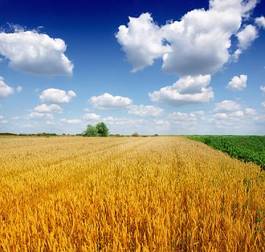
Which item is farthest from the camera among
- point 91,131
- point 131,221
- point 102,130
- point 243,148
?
point 102,130

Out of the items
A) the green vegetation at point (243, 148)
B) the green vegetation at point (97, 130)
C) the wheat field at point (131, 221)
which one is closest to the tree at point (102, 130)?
the green vegetation at point (97, 130)

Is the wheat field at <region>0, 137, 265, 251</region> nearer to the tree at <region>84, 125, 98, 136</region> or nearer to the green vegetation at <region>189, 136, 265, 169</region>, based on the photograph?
the green vegetation at <region>189, 136, 265, 169</region>

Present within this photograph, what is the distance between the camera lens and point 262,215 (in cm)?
487

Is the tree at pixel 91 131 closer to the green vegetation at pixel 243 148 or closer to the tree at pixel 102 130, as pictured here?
the tree at pixel 102 130

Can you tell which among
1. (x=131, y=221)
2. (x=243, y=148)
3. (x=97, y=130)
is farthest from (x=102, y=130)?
(x=131, y=221)

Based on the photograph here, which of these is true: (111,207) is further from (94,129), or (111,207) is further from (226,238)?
(94,129)

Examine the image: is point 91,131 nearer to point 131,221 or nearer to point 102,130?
point 102,130

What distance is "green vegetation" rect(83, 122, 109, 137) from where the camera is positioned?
106 metres

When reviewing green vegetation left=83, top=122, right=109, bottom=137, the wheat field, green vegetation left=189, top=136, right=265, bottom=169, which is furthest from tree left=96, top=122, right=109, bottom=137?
the wheat field

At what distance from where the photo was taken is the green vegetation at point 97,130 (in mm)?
105762

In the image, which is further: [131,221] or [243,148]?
[243,148]

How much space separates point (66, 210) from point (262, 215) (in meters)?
2.73

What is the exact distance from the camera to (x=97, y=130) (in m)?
107

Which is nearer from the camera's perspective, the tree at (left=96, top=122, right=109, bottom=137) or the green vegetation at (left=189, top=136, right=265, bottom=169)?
the green vegetation at (left=189, top=136, right=265, bottom=169)
